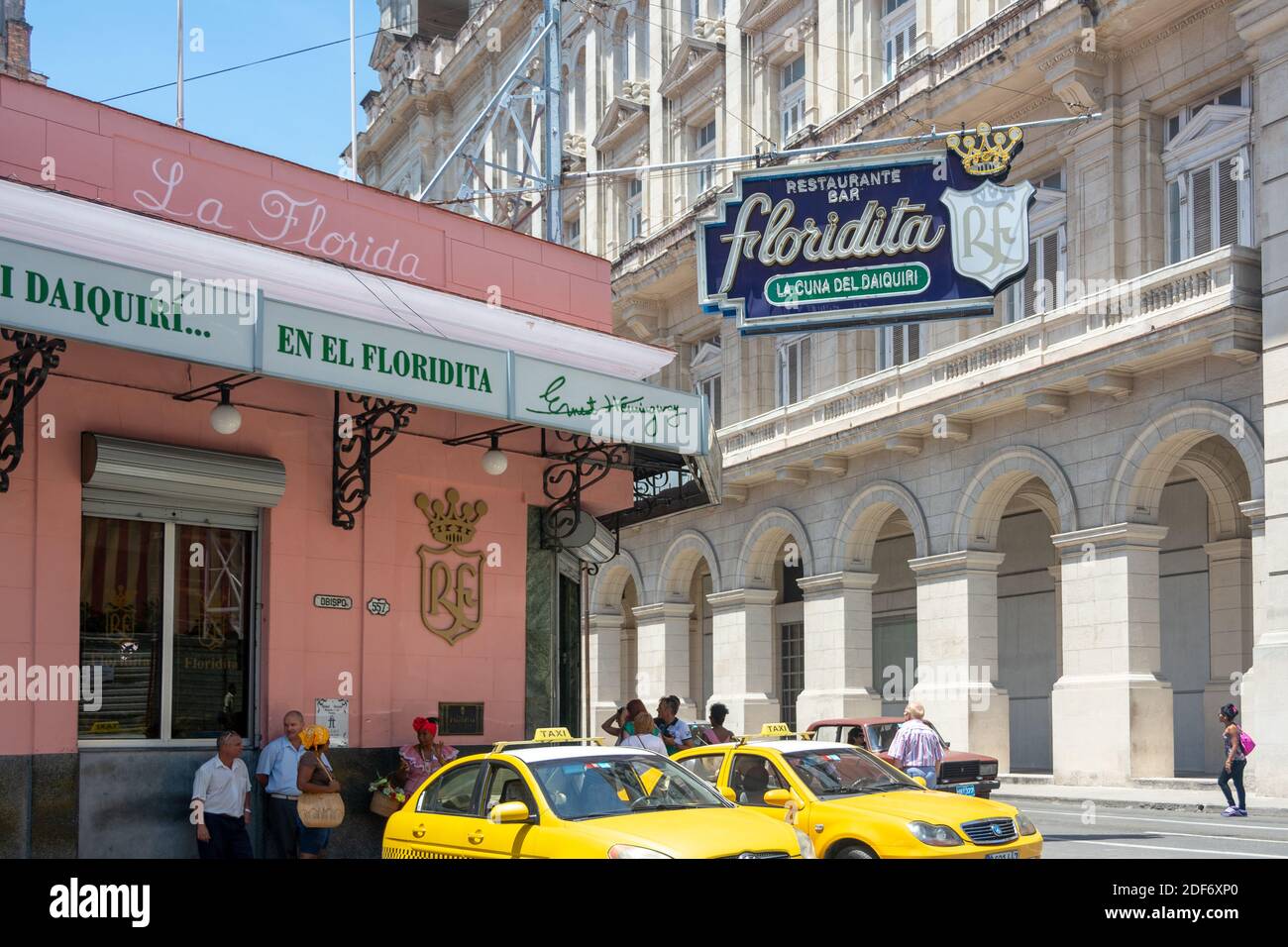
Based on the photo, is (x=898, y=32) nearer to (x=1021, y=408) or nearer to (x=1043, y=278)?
(x=1043, y=278)

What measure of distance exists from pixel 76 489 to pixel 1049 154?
21948mm

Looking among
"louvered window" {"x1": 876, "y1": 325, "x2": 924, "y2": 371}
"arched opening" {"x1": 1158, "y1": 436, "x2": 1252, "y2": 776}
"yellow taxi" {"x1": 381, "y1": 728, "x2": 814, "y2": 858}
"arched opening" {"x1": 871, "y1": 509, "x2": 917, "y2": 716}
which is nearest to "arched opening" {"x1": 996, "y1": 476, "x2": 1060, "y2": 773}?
"arched opening" {"x1": 871, "y1": 509, "x2": 917, "y2": 716}

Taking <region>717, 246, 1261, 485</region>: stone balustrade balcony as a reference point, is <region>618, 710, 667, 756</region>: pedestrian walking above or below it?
below

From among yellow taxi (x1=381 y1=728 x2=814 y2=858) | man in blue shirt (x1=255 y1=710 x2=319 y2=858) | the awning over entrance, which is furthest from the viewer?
man in blue shirt (x1=255 y1=710 x2=319 y2=858)

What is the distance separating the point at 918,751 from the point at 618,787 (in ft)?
23.3

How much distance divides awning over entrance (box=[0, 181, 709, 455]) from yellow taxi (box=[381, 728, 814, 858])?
3.33m

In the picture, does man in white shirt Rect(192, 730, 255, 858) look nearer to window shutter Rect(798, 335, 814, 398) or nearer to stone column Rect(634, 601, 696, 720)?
window shutter Rect(798, 335, 814, 398)

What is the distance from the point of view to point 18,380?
11.5 meters

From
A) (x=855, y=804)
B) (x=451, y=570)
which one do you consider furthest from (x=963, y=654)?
(x=855, y=804)

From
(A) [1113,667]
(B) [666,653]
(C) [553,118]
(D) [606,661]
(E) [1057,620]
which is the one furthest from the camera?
(D) [606,661]

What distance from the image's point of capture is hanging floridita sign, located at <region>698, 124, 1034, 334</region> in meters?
18.1
